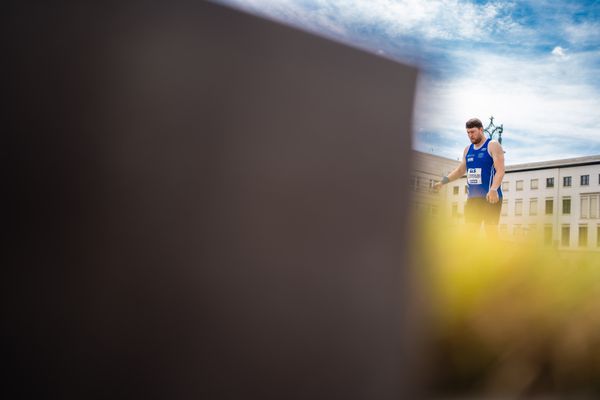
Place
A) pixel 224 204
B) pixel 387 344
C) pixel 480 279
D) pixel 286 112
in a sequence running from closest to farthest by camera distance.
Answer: pixel 224 204, pixel 286 112, pixel 387 344, pixel 480 279

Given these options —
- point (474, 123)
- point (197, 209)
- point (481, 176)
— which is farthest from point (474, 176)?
point (197, 209)

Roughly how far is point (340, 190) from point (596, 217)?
47728 millimetres

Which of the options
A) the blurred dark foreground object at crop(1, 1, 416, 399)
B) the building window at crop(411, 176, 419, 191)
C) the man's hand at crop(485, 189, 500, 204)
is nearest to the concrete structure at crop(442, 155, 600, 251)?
the man's hand at crop(485, 189, 500, 204)

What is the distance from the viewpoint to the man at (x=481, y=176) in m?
4.83

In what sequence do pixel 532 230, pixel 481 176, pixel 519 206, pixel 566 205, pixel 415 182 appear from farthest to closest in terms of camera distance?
pixel 519 206
pixel 566 205
pixel 481 176
pixel 532 230
pixel 415 182

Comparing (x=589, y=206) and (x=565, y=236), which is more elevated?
(x=589, y=206)

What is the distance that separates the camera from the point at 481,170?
501 centimetres

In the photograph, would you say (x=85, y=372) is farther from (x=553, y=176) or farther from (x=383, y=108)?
(x=553, y=176)

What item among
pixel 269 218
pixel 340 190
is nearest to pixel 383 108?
pixel 340 190

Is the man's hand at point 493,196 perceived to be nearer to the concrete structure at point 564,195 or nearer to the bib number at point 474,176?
the bib number at point 474,176

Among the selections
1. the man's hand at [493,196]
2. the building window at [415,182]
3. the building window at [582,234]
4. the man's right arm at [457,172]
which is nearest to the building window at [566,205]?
the building window at [582,234]

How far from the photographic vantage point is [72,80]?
220cm

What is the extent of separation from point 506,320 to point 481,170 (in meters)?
2.17

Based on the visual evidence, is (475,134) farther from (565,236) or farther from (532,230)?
(565,236)
